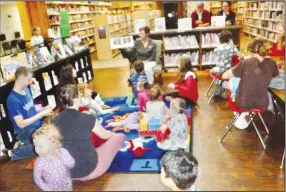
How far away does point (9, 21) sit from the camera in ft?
40.5

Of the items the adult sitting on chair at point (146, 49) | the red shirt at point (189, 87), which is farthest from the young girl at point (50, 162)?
the adult sitting on chair at point (146, 49)

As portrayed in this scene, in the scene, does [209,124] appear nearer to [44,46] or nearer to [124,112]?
[124,112]

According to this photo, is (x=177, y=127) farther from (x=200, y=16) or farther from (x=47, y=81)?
(x=200, y=16)

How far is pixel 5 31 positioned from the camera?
12.1 meters

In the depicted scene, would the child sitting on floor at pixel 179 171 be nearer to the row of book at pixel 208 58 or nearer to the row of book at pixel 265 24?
the row of book at pixel 208 58

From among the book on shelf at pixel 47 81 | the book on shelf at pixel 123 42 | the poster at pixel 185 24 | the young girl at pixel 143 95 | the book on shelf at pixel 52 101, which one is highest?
the poster at pixel 185 24

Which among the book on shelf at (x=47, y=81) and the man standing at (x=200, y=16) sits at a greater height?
the man standing at (x=200, y=16)

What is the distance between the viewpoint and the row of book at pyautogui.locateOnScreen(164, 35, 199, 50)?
616 cm

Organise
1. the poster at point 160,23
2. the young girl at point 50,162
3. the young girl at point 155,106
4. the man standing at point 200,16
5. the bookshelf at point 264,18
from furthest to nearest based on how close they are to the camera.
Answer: the bookshelf at point 264,18
the man standing at point 200,16
the poster at point 160,23
the young girl at point 155,106
the young girl at point 50,162

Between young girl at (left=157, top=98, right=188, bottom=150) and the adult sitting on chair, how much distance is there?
94.1 inches

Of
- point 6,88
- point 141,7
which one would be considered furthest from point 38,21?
point 141,7

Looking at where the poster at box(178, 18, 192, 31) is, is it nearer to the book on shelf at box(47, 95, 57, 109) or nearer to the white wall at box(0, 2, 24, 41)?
the book on shelf at box(47, 95, 57, 109)

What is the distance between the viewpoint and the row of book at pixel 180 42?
20.2ft

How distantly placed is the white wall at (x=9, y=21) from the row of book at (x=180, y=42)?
8736 millimetres
